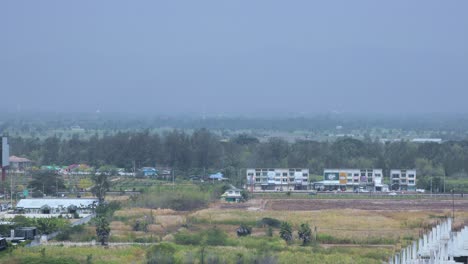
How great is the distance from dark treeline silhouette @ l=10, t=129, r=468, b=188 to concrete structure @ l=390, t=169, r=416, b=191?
3.20 meters

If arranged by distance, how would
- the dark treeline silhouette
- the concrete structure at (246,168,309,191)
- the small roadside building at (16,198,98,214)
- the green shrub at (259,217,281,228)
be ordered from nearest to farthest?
the green shrub at (259,217,281,228), the small roadside building at (16,198,98,214), the concrete structure at (246,168,309,191), the dark treeline silhouette

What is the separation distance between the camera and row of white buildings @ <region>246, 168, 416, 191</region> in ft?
199

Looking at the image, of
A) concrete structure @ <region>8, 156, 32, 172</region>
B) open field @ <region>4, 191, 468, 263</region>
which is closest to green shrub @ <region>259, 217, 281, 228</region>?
open field @ <region>4, 191, 468, 263</region>

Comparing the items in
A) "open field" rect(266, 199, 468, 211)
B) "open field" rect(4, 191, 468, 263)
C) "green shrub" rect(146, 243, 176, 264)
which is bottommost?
"open field" rect(266, 199, 468, 211)

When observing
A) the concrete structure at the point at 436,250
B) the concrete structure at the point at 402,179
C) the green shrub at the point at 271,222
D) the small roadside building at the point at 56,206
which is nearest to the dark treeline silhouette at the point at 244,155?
the concrete structure at the point at 402,179

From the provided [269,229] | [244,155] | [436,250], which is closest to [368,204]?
[269,229]

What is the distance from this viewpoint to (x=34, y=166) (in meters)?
69.3

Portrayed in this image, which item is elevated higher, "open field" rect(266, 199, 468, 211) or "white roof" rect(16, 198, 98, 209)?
"white roof" rect(16, 198, 98, 209)

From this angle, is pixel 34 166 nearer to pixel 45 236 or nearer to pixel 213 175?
pixel 213 175

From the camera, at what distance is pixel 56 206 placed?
48.0 meters

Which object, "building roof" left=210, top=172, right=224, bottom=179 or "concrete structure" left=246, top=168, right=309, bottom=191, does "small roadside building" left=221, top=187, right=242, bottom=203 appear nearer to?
"concrete structure" left=246, top=168, right=309, bottom=191

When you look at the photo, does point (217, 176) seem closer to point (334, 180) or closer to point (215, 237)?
point (334, 180)

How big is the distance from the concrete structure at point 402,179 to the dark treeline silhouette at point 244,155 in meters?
3.20

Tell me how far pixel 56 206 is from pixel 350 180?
18.5 m
